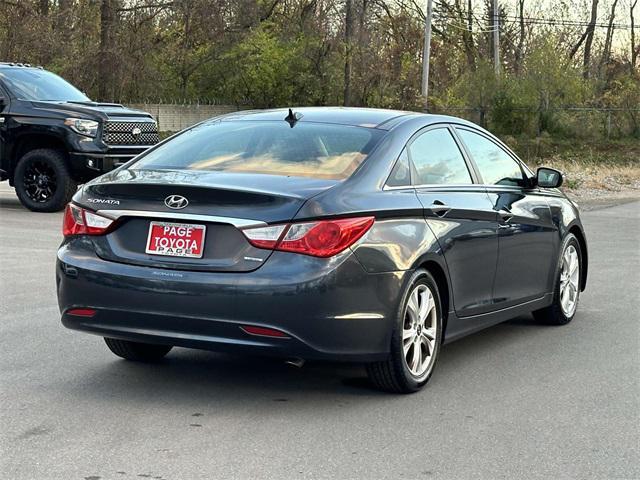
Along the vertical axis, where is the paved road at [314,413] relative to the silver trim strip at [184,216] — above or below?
below

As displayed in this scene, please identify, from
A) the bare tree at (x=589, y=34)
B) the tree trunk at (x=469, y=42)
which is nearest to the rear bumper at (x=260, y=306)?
the tree trunk at (x=469, y=42)

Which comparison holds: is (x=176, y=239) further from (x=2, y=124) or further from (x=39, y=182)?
(x=2, y=124)

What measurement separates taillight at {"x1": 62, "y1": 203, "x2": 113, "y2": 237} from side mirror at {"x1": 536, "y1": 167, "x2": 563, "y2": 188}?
11.1ft

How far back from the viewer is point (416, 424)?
210 inches

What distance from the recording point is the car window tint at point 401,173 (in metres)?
6.00

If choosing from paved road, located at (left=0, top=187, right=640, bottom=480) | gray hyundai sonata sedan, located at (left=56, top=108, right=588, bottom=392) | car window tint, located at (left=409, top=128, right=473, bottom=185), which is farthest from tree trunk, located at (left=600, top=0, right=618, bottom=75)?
gray hyundai sonata sedan, located at (left=56, top=108, right=588, bottom=392)

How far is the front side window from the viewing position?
16266 millimetres

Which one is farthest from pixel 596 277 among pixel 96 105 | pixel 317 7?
pixel 317 7

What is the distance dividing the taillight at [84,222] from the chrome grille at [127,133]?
9.92m

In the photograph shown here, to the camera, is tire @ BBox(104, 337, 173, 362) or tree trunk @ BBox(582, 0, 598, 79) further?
tree trunk @ BBox(582, 0, 598, 79)

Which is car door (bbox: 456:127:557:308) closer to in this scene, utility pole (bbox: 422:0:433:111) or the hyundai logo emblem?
the hyundai logo emblem

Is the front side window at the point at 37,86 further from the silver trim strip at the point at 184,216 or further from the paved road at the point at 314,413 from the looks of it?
the silver trim strip at the point at 184,216

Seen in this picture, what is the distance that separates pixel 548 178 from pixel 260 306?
10.6ft

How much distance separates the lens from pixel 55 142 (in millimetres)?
15844
